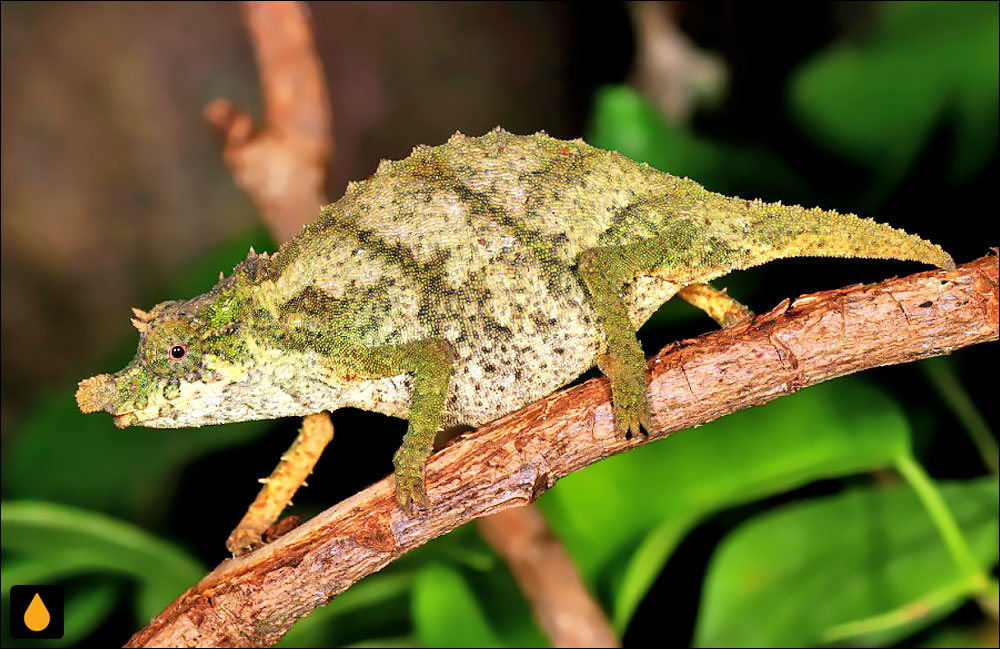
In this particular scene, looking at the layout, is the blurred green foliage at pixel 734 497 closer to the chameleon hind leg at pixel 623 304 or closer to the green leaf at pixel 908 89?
the green leaf at pixel 908 89

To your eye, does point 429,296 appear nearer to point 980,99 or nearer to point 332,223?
point 332,223

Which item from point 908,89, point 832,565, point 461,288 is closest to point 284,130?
point 461,288

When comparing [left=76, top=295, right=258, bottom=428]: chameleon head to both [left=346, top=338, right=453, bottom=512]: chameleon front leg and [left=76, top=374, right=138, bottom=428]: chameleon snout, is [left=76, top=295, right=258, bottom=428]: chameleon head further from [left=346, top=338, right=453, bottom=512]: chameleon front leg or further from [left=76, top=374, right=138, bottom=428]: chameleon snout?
[left=346, top=338, right=453, bottom=512]: chameleon front leg

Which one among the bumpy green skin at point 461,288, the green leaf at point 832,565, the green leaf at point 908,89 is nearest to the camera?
the bumpy green skin at point 461,288

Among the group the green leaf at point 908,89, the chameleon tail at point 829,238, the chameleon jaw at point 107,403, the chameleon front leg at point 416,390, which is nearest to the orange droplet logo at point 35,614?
the chameleon jaw at point 107,403

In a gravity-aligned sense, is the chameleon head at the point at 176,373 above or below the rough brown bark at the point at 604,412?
above

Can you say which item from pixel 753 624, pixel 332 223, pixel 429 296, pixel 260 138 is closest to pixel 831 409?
pixel 753 624

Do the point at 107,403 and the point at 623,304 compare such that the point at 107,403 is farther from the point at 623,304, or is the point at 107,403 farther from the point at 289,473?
the point at 623,304
